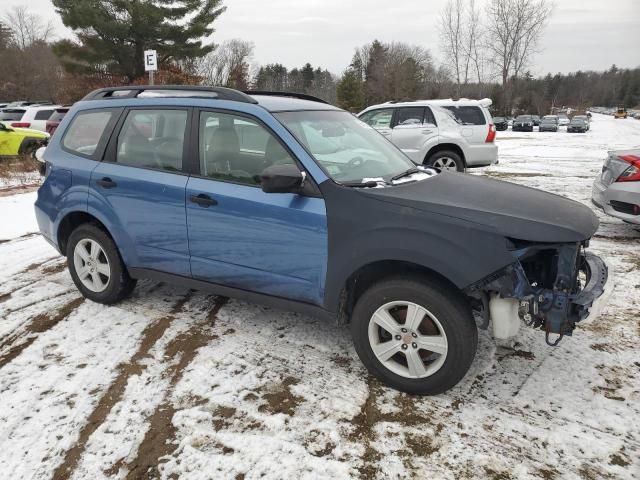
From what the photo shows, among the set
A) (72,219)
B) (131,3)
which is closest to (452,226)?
(72,219)

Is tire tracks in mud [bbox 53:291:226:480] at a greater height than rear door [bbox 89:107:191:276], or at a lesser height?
lesser

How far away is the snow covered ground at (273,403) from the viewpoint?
94.0 inches

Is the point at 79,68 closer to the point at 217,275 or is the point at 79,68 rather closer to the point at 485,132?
the point at 485,132

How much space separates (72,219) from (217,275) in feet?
5.58

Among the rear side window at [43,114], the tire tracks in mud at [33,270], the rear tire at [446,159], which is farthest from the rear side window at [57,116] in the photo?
the rear tire at [446,159]

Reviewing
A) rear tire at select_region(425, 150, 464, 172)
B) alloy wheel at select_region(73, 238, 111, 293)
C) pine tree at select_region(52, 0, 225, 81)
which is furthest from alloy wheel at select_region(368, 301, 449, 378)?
pine tree at select_region(52, 0, 225, 81)

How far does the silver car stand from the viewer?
222 inches

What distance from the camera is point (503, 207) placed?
2814mm

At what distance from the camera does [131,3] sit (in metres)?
27.3

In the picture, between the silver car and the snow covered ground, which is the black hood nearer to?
the snow covered ground

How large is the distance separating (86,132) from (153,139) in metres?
0.84

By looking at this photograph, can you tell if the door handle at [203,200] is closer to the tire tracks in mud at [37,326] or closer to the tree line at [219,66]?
the tire tracks in mud at [37,326]

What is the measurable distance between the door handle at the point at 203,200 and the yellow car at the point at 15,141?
12.5m

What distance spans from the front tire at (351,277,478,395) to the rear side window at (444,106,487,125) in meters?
8.11
